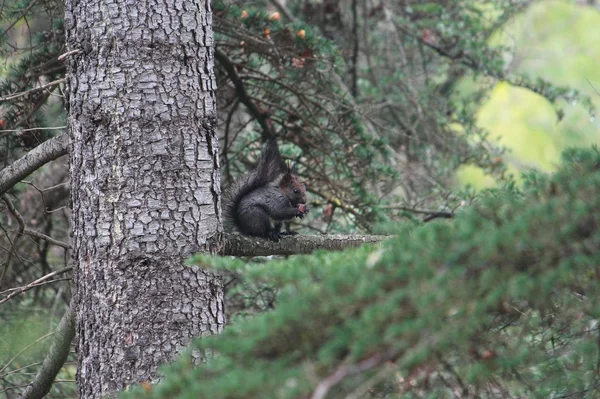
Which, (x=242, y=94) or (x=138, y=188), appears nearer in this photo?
(x=138, y=188)

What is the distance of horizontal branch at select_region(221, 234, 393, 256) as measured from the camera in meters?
3.02

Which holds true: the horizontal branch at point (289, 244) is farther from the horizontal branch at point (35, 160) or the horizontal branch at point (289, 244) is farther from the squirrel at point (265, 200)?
the squirrel at point (265, 200)

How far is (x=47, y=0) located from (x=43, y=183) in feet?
7.68

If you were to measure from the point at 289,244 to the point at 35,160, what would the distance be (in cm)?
108

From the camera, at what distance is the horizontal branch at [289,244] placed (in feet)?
9.90

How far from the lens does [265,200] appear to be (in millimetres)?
4250

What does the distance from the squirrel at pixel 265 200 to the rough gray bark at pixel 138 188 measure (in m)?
1.40

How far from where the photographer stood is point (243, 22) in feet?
13.4

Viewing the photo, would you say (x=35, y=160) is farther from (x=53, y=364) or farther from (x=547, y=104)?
(x=547, y=104)

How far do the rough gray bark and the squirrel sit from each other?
4.60 ft

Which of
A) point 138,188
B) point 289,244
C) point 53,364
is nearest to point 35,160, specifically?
point 138,188

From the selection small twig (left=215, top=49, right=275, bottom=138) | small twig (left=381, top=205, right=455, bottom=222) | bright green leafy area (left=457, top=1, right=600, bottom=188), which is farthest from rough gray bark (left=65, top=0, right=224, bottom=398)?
bright green leafy area (left=457, top=1, right=600, bottom=188)

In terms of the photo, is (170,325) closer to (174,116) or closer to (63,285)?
(174,116)

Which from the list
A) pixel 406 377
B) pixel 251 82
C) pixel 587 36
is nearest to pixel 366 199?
pixel 251 82
